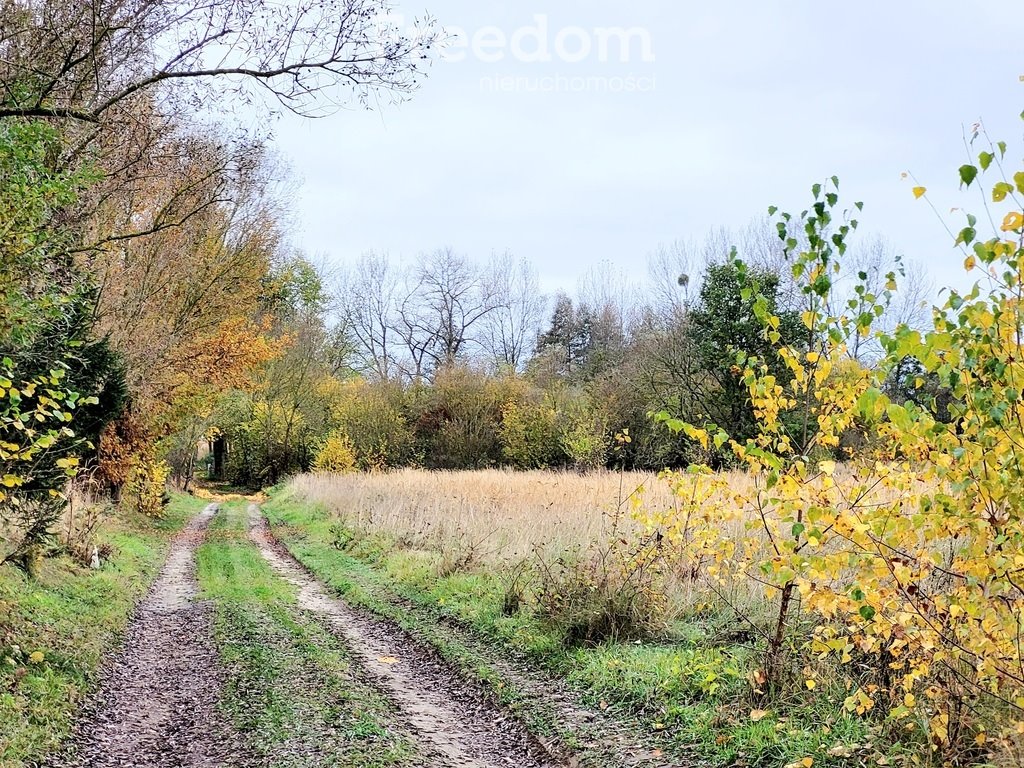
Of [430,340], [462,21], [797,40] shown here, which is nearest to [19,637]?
[462,21]

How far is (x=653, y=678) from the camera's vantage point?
18.1ft

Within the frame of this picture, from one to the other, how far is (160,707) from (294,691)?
106cm

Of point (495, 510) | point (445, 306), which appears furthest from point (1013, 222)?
point (445, 306)

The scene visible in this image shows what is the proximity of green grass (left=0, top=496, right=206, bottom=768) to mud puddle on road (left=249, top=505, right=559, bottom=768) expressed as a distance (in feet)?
7.94

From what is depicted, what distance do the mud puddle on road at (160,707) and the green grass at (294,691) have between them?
7.2 inches

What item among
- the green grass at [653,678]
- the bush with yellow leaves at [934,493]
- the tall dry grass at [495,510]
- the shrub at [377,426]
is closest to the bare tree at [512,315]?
the shrub at [377,426]

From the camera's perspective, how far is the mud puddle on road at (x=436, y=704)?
4918 millimetres

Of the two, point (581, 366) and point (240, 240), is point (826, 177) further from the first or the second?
point (581, 366)

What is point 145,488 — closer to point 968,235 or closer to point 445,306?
point 968,235

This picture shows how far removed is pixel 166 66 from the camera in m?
6.43

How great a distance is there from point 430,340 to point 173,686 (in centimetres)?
3833

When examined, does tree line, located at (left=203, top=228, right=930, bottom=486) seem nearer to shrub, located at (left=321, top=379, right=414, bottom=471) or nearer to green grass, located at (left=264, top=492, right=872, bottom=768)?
shrub, located at (left=321, top=379, right=414, bottom=471)

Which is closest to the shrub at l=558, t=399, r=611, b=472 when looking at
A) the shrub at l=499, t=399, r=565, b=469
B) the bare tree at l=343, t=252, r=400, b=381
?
the shrub at l=499, t=399, r=565, b=469

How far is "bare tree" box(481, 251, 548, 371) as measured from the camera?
44375 mm
